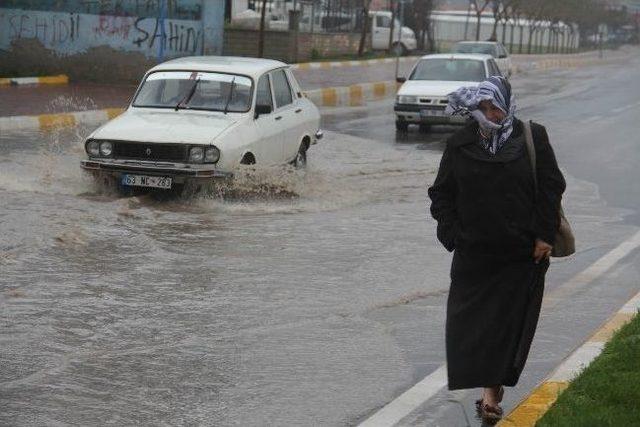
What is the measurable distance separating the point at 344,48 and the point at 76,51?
2233cm

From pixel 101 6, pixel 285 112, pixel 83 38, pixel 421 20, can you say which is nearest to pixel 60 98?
pixel 83 38

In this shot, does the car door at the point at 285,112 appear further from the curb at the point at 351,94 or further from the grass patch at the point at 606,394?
the curb at the point at 351,94

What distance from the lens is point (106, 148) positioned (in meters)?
14.1

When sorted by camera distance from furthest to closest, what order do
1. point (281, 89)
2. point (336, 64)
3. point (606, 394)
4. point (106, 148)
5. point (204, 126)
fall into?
point (336, 64)
point (281, 89)
point (204, 126)
point (106, 148)
point (606, 394)

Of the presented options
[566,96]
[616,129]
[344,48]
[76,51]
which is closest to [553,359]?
[616,129]

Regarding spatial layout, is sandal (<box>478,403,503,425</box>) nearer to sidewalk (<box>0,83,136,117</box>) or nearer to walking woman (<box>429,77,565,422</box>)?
walking woman (<box>429,77,565,422</box>)

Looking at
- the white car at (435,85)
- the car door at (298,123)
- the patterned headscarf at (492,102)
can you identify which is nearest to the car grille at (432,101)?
the white car at (435,85)

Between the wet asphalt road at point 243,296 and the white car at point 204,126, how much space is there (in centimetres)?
36

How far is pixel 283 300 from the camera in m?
9.55

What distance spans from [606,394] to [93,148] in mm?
8684

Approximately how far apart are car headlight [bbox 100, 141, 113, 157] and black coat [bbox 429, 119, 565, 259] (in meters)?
8.31

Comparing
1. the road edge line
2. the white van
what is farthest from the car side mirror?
the white van

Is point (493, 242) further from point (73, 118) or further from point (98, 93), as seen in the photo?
point (98, 93)

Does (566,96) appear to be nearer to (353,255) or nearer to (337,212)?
(337,212)
